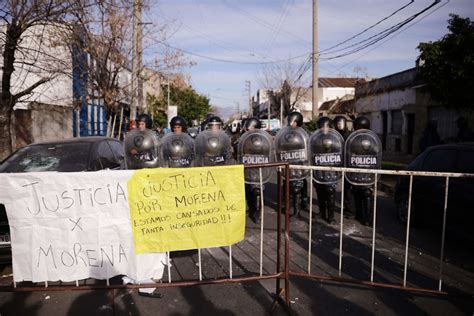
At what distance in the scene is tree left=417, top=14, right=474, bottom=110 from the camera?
10.0 metres

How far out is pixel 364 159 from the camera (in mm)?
6426

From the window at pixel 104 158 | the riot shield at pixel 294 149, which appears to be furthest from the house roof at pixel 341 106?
the window at pixel 104 158

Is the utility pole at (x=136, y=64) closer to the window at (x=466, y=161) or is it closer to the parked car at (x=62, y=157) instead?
the parked car at (x=62, y=157)

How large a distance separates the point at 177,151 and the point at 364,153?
3343mm

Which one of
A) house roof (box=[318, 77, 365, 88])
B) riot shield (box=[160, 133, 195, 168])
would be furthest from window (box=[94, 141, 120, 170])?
house roof (box=[318, 77, 365, 88])

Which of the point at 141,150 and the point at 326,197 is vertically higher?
the point at 141,150

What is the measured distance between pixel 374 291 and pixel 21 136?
12132 mm

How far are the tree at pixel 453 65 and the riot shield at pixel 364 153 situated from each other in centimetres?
566

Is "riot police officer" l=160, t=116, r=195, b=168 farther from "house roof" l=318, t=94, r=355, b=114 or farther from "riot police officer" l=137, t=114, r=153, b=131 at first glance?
"house roof" l=318, t=94, r=355, b=114

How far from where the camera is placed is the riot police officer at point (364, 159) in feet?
21.0

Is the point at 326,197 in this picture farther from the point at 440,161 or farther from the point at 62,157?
the point at 62,157

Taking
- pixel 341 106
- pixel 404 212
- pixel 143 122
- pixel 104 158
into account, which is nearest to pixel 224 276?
pixel 104 158

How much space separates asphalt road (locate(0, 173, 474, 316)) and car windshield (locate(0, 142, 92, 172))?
1.49m

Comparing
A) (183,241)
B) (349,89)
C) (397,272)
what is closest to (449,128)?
(397,272)
